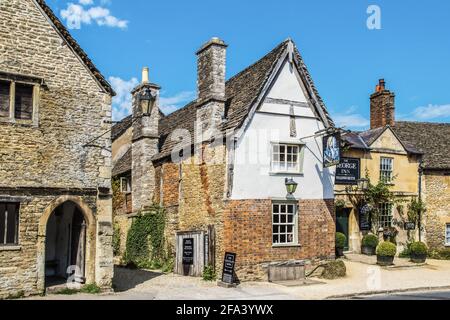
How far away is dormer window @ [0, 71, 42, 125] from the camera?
1465cm

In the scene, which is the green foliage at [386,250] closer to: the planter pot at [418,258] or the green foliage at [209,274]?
the planter pot at [418,258]

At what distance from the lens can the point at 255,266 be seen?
1828 cm

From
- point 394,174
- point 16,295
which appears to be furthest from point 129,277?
point 394,174

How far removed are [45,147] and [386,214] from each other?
1819 centimetres

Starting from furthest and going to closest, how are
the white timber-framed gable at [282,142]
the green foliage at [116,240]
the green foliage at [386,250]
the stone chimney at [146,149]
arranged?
the green foliage at [116,240] → the stone chimney at [146,149] → the green foliage at [386,250] → the white timber-framed gable at [282,142]

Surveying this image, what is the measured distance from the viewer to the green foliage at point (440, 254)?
2706cm

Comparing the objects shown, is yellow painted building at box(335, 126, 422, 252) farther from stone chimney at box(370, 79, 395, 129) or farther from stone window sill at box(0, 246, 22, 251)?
stone window sill at box(0, 246, 22, 251)

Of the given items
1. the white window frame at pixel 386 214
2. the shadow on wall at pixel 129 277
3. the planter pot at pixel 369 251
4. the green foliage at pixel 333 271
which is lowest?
the shadow on wall at pixel 129 277

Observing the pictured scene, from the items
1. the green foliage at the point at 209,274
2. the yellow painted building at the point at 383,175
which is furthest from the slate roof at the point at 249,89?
the yellow painted building at the point at 383,175

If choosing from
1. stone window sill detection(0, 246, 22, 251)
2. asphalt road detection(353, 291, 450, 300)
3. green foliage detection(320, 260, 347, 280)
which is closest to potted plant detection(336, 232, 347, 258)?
green foliage detection(320, 260, 347, 280)

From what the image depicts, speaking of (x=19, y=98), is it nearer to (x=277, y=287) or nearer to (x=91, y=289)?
(x=91, y=289)

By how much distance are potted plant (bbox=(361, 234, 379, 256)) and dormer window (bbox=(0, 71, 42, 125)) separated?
1669 cm

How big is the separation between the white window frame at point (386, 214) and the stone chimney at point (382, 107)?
4.81 m

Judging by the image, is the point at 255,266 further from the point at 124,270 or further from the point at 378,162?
the point at 378,162
